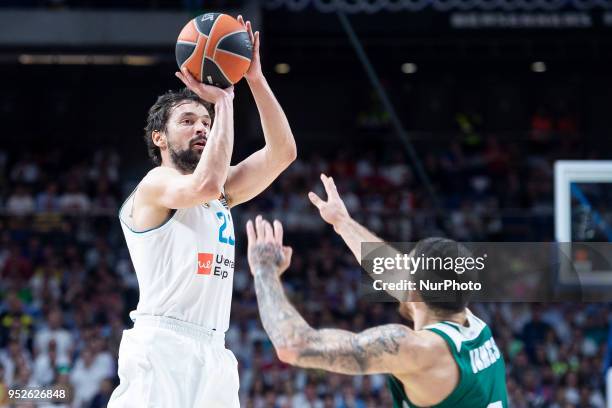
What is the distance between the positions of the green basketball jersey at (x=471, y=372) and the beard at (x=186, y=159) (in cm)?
184

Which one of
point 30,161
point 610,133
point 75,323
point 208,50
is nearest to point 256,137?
point 30,161

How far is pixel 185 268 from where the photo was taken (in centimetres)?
490

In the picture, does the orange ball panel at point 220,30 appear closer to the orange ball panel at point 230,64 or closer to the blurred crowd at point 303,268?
the orange ball panel at point 230,64

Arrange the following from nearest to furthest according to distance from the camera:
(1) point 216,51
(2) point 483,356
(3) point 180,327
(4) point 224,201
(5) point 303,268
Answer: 1. (2) point 483,356
2. (3) point 180,327
3. (1) point 216,51
4. (4) point 224,201
5. (5) point 303,268

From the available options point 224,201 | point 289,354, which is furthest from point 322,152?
point 289,354

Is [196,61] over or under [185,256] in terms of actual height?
over

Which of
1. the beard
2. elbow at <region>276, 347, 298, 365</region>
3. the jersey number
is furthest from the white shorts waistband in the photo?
elbow at <region>276, 347, 298, 365</region>

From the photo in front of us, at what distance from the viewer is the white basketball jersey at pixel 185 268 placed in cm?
489

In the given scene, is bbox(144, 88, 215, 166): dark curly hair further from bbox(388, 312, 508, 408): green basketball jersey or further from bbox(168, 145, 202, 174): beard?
bbox(388, 312, 508, 408): green basketball jersey

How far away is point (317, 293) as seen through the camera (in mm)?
14570

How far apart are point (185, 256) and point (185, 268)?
2.6 inches

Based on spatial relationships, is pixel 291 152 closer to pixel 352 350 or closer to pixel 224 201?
pixel 224 201

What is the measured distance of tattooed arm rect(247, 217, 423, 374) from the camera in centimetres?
362

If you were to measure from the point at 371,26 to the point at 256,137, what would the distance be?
11.4ft
